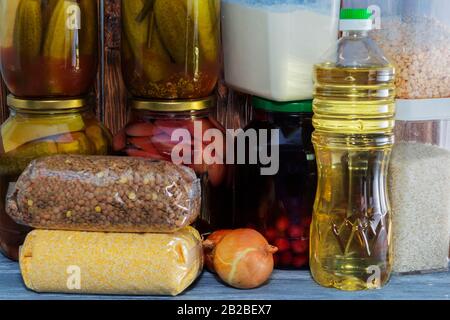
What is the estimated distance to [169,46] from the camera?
132cm

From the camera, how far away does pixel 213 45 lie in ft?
4.50

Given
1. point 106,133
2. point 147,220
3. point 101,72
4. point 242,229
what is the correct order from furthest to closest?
point 101,72 < point 106,133 < point 242,229 < point 147,220

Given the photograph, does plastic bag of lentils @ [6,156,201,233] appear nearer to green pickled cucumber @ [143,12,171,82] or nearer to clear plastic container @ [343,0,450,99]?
green pickled cucumber @ [143,12,171,82]

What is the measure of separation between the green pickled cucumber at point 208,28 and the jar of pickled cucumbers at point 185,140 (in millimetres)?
82

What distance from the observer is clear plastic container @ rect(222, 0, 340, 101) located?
130 centimetres

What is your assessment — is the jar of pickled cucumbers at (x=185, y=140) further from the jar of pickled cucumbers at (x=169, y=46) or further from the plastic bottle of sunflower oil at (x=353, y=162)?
the plastic bottle of sunflower oil at (x=353, y=162)

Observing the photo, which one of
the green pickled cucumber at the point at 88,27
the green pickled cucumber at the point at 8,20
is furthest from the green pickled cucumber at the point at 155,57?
the green pickled cucumber at the point at 8,20

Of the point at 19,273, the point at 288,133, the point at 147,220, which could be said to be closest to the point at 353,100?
the point at 288,133

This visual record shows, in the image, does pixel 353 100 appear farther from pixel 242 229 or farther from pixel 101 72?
pixel 101 72

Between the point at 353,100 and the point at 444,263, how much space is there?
0.32 meters

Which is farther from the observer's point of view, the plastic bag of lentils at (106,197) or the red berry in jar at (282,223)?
the red berry in jar at (282,223)

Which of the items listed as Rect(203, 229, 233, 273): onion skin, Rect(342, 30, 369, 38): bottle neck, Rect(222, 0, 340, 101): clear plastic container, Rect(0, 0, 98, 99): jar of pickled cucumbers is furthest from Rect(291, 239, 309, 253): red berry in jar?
Rect(0, 0, 98, 99): jar of pickled cucumbers

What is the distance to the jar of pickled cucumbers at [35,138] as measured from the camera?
1.35 meters

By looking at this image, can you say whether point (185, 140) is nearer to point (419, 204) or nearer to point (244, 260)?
point (244, 260)
